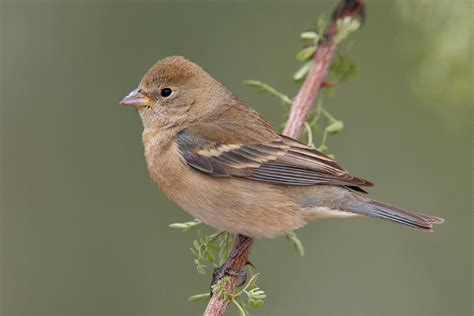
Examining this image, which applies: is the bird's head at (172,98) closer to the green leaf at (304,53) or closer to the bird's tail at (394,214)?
the green leaf at (304,53)

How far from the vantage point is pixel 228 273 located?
541 centimetres

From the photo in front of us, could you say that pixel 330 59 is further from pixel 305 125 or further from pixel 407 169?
pixel 407 169

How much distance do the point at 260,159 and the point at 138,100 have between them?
1.20 meters

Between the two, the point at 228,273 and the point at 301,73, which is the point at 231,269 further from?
the point at 301,73

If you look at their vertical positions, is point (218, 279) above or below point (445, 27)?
below

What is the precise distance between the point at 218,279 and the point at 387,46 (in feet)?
11.9

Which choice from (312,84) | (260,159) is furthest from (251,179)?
(312,84)

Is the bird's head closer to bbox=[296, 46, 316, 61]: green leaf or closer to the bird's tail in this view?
bbox=[296, 46, 316, 61]: green leaf

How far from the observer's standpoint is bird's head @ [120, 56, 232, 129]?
6.20m

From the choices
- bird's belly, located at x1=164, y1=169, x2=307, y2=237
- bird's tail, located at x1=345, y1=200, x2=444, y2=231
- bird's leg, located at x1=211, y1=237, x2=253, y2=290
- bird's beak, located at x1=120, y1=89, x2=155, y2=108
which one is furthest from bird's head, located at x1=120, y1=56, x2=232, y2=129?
bird's tail, located at x1=345, y1=200, x2=444, y2=231

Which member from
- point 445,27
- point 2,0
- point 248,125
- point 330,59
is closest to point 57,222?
point 2,0

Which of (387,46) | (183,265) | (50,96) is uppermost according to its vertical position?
(387,46)

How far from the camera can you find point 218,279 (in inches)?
214

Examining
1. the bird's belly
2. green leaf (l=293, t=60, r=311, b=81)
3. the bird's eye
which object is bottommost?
the bird's belly
